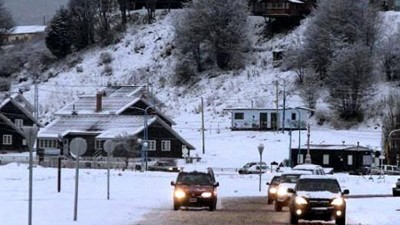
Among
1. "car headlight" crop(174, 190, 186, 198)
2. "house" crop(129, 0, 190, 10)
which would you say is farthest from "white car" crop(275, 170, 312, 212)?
"house" crop(129, 0, 190, 10)

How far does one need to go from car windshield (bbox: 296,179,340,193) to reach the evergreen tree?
113522 mm

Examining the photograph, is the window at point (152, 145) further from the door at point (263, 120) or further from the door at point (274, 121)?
the door at point (274, 121)

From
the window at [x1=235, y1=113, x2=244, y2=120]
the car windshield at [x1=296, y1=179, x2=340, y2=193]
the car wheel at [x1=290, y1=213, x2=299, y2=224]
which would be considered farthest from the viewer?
the window at [x1=235, y1=113, x2=244, y2=120]

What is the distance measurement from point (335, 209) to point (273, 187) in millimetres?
12718

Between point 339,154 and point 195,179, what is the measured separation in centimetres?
5711

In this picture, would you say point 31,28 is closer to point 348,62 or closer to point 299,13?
point 299,13

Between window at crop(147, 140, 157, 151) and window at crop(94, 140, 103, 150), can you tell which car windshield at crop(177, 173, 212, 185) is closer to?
window at crop(147, 140, 157, 151)

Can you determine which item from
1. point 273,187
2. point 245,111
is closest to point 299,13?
point 245,111

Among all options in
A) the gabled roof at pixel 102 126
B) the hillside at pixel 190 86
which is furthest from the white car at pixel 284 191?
the gabled roof at pixel 102 126

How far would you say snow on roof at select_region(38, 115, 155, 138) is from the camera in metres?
A: 91.8

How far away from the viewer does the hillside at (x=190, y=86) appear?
98.9 meters

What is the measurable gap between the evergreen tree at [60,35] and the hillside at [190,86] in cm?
341

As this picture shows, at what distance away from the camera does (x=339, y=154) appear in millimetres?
90250

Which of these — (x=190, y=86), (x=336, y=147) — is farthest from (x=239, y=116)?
(x=190, y=86)
